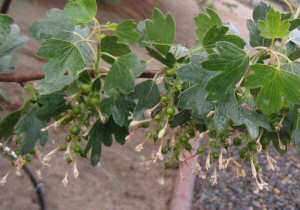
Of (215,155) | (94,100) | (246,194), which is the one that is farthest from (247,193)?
(94,100)

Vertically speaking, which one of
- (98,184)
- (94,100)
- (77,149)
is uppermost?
(94,100)

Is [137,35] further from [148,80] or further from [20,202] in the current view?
[20,202]

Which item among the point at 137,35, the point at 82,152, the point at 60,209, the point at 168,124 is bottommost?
the point at 60,209

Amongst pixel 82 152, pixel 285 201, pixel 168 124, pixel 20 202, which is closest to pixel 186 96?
pixel 168 124

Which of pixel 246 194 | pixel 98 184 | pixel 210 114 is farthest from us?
pixel 246 194

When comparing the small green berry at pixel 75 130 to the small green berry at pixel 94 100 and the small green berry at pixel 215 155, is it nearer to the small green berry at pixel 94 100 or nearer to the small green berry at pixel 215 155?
the small green berry at pixel 94 100

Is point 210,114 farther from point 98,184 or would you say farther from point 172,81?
point 98,184

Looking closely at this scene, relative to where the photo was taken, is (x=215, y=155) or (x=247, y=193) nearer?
(x=215, y=155)

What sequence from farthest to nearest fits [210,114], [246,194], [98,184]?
[246,194] < [98,184] < [210,114]

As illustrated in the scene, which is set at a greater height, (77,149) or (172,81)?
(172,81)
